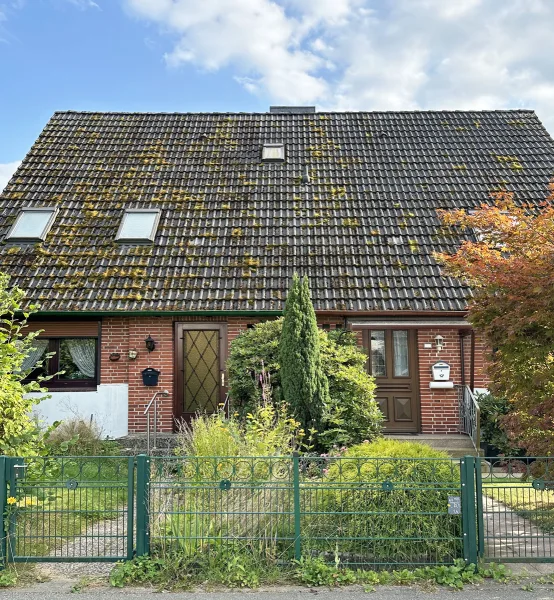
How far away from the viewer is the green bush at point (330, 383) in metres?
9.48

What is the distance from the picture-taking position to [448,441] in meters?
10.9

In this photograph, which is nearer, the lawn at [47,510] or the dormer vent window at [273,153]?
the lawn at [47,510]

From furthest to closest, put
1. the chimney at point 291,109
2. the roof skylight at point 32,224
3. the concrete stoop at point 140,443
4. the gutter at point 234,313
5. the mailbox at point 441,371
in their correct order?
the chimney at point 291,109
the roof skylight at point 32,224
the mailbox at point 441,371
the gutter at point 234,313
the concrete stoop at point 140,443

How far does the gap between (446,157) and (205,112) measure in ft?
23.2

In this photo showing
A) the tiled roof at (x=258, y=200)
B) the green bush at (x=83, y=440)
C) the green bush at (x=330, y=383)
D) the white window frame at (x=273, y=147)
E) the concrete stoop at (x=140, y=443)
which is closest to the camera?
the green bush at (x=330, y=383)

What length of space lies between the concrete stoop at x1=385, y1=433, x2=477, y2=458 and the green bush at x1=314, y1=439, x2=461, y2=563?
184 inches

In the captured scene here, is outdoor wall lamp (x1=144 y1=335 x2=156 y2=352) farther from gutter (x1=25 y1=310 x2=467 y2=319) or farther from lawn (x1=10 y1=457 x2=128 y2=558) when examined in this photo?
→ lawn (x1=10 y1=457 x2=128 y2=558)

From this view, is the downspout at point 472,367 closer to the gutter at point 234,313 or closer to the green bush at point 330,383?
the gutter at point 234,313

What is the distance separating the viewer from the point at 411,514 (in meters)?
5.59

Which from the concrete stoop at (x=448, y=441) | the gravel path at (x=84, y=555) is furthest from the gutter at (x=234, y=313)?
the gravel path at (x=84, y=555)

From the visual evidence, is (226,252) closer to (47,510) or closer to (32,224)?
(32,224)

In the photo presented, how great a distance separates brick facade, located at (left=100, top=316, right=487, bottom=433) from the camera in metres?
11.6

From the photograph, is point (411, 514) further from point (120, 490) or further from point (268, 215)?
point (268, 215)

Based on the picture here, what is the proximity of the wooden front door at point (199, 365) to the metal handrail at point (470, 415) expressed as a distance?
485 cm
